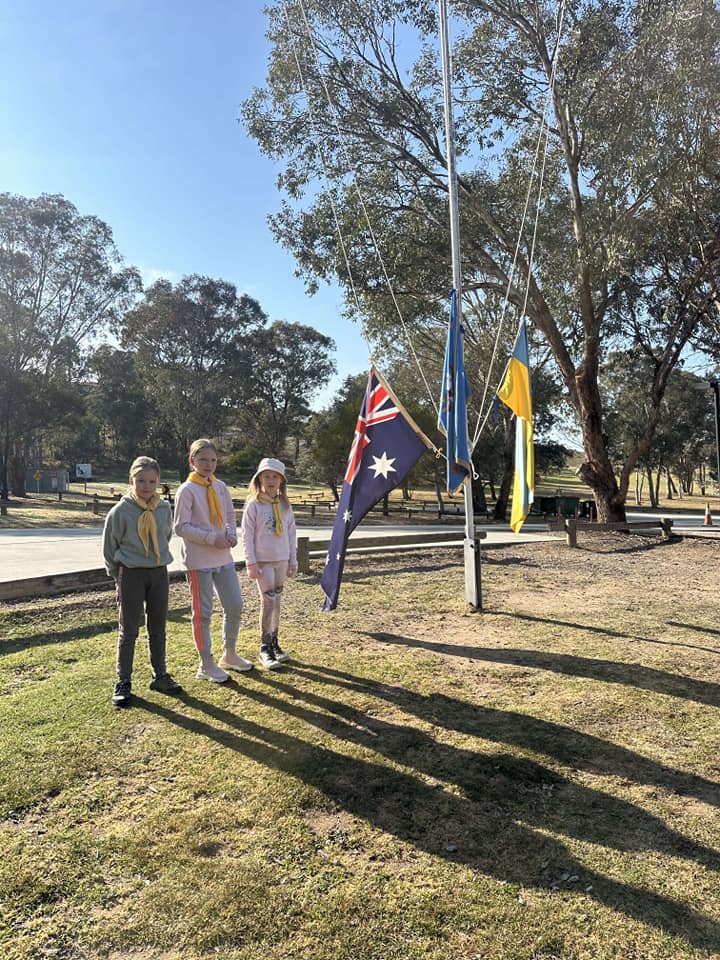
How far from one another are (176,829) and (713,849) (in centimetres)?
231

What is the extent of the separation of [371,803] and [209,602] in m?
2.05

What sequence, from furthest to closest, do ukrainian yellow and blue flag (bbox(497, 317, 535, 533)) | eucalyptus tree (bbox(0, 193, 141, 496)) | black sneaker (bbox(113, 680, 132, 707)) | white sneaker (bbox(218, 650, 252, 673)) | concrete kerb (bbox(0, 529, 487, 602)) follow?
1. eucalyptus tree (bbox(0, 193, 141, 496))
2. concrete kerb (bbox(0, 529, 487, 602))
3. ukrainian yellow and blue flag (bbox(497, 317, 535, 533))
4. white sneaker (bbox(218, 650, 252, 673))
5. black sneaker (bbox(113, 680, 132, 707))

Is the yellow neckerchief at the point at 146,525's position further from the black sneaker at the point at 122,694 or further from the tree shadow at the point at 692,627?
the tree shadow at the point at 692,627

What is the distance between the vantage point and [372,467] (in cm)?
567

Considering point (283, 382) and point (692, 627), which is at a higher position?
point (283, 382)

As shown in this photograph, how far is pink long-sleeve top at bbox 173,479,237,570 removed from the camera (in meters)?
4.52

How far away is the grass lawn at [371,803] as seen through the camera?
2209 millimetres

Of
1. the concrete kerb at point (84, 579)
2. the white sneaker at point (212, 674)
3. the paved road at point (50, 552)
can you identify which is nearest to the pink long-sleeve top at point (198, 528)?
the white sneaker at point (212, 674)

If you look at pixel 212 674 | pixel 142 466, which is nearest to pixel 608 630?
pixel 212 674

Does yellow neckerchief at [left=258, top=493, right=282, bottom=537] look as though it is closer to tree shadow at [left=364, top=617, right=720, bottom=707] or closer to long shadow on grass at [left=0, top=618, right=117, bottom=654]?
tree shadow at [left=364, top=617, right=720, bottom=707]

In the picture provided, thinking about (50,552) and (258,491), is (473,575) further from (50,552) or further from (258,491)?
(50,552)

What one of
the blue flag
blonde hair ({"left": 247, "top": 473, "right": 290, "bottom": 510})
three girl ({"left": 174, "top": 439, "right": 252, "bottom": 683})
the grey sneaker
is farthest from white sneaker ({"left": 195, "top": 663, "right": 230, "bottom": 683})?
the blue flag

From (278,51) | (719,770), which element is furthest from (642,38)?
(719,770)

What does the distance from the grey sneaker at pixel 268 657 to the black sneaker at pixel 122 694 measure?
1.11 metres
